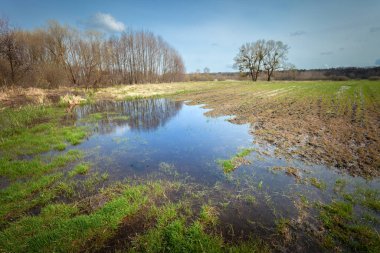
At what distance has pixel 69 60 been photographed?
107ft

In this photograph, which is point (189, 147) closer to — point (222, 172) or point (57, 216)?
point (222, 172)

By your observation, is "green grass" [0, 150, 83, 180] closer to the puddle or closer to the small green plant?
the puddle

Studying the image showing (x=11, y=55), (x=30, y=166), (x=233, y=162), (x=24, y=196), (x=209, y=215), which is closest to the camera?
(x=209, y=215)

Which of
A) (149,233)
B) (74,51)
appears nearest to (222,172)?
(149,233)

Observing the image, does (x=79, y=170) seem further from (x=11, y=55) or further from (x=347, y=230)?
(x=11, y=55)

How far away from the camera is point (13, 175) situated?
18.3 feet

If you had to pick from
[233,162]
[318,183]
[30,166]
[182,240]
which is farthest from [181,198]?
[30,166]

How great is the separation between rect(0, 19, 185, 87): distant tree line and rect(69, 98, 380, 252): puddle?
23232mm

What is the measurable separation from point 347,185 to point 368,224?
1.61 m

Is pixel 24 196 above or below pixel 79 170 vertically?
below

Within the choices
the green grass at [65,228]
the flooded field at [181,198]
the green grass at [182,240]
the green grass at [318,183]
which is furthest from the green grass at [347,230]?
the green grass at [65,228]

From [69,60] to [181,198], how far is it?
126ft

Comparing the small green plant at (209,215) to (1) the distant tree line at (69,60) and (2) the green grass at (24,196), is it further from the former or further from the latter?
(1) the distant tree line at (69,60)

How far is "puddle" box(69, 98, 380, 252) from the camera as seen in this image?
395 centimetres
